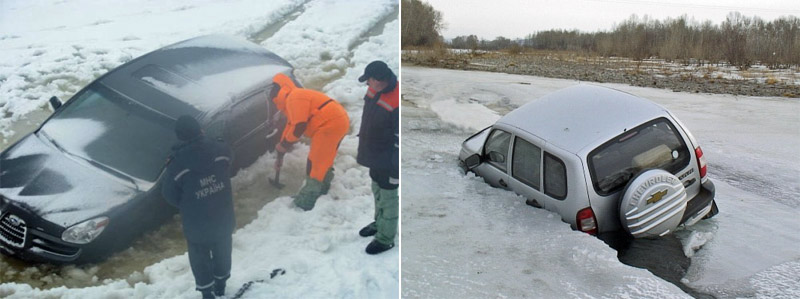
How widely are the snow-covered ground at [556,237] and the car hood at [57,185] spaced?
1.45m

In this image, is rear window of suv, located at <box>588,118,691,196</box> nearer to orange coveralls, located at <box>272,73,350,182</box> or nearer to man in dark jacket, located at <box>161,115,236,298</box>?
orange coveralls, located at <box>272,73,350,182</box>

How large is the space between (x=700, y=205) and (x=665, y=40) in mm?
6533

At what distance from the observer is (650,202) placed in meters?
3.49

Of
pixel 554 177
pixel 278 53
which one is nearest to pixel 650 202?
pixel 554 177

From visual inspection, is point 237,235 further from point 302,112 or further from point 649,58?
point 649,58

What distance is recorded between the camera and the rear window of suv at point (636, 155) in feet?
11.6

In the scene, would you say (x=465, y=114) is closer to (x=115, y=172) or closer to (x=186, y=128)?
(x=186, y=128)

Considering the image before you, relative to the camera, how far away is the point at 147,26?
2.65 meters

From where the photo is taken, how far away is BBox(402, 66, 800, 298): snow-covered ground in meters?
3.07

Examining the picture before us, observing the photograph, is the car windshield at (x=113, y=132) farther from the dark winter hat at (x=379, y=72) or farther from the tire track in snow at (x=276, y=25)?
the dark winter hat at (x=379, y=72)

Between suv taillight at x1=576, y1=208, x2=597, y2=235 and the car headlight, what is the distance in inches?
99.9

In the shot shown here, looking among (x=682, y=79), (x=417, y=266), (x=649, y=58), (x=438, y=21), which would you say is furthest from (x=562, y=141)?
(x=682, y=79)

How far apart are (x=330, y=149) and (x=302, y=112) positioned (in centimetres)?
21

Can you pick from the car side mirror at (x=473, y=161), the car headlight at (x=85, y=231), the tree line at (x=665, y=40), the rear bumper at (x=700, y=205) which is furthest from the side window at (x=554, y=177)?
the tree line at (x=665, y=40)
